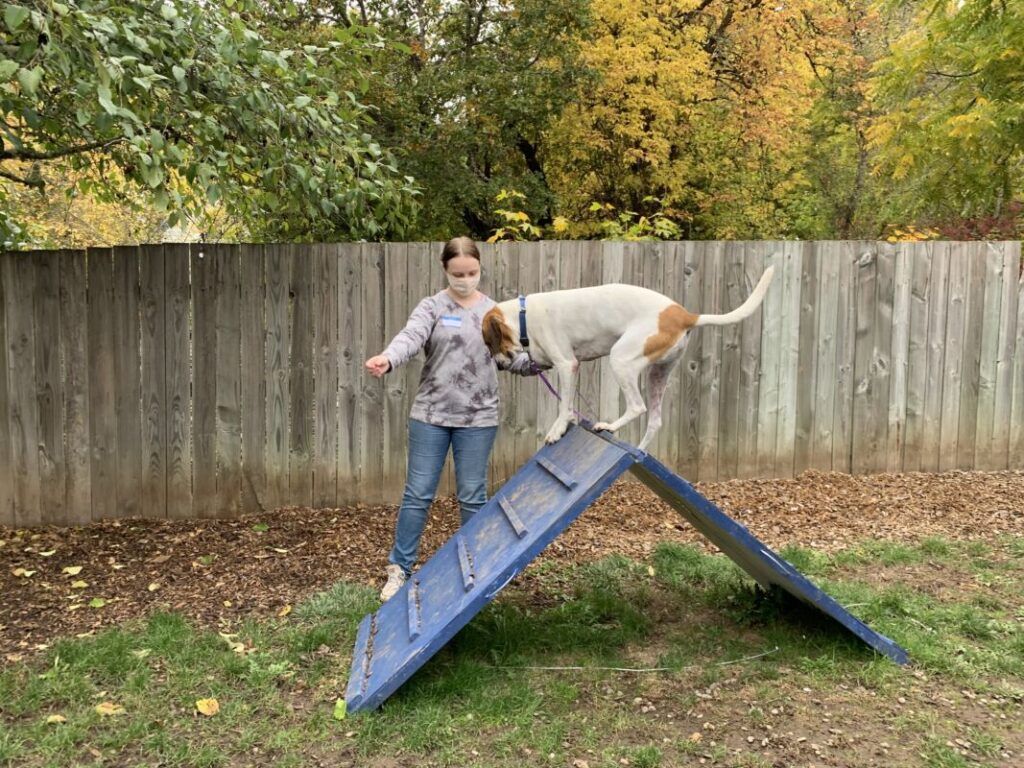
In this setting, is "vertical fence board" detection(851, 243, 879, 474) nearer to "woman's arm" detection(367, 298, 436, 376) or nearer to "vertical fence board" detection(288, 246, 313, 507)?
"woman's arm" detection(367, 298, 436, 376)

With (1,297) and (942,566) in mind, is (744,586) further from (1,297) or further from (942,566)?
(1,297)

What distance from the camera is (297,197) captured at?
4.84 meters

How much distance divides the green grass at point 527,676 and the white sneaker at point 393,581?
12 centimetres

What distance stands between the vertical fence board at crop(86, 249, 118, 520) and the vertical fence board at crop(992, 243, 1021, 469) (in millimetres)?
6525

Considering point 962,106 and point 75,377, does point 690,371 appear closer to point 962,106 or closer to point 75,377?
point 75,377

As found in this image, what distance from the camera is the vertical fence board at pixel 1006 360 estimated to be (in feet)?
21.0

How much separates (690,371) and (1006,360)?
2651 mm

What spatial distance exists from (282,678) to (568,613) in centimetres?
137

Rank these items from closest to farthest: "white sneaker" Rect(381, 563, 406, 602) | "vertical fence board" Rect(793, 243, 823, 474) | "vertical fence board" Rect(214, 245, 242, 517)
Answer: "white sneaker" Rect(381, 563, 406, 602) → "vertical fence board" Rect(214, 245, 242, 517) → "vertical fence board" Rect(793, 243, 823, 474)

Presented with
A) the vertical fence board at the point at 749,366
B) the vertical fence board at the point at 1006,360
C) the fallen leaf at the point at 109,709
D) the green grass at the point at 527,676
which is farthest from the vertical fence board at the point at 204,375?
the vertical fence board at the point at 1006,360

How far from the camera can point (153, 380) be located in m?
5.34

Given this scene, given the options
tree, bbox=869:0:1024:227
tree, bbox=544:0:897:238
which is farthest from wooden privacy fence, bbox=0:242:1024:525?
tree, bbox=544:0:897:238


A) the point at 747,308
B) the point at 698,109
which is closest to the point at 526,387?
the point at 747,308

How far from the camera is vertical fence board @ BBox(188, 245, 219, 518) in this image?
5.35 metres
